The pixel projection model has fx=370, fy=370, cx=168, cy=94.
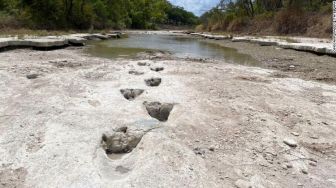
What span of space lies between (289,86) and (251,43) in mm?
14300

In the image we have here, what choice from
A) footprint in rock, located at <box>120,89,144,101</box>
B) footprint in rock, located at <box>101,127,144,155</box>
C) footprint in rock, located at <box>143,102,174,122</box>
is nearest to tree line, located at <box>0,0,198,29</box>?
footprint in rock, located at <box>120,89,144,101</box>

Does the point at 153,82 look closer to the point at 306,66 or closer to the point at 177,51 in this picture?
the point at 306,66

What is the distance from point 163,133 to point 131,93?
6.51 feet

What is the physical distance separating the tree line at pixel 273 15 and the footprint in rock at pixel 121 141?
20.2m

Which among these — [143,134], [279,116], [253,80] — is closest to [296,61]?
[253,80]

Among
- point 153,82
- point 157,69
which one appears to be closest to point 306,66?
point 157,69

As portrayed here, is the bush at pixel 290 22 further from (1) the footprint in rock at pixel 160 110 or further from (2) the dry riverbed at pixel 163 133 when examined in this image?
(1) the footprint in rock at pixel 160 110

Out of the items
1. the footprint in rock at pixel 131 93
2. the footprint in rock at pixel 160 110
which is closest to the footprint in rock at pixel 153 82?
the footprint in rock at pixel 131 93

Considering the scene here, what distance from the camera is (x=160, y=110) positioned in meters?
5.25

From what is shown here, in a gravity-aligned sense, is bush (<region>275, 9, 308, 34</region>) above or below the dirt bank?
above

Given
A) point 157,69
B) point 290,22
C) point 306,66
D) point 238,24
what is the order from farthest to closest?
point 238,24 < point 290,22 < point 306,66 < point 157,69

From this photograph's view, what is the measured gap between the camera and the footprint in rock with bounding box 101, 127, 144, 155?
4.05 m

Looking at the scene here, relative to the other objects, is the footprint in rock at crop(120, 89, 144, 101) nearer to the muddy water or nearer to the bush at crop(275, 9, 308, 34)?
the muddy water

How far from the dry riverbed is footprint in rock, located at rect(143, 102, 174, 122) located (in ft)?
0.05
